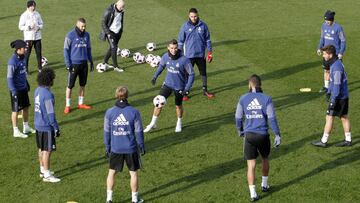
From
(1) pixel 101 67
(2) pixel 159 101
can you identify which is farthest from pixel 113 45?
(2) pixel 159 101

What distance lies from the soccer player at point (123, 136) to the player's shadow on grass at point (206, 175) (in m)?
0.90

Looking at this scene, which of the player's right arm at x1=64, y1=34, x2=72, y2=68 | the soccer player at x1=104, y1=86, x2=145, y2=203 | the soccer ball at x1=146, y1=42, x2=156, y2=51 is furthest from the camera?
the soccer ball at x1=146, y1=42, x2=156, y2=51

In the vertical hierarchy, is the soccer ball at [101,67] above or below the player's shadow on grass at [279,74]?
above

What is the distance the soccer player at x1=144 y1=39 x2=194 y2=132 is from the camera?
1445 centimetres

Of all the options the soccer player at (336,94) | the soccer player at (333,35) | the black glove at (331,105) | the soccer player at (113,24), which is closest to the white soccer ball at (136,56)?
the soccer player at (113,24)

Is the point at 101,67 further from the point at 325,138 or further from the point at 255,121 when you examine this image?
the point at 255,121

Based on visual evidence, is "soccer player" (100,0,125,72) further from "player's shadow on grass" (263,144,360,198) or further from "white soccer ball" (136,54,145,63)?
"player's shadow on grass" (263,144,360,198)

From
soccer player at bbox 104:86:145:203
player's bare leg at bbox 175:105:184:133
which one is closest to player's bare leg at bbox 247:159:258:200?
soccer player at bbox 104:86:145:203

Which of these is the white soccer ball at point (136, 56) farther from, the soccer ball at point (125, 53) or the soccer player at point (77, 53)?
the soccer player at point (77, 53)

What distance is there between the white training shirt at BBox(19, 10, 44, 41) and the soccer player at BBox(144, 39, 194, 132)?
686 centimetres

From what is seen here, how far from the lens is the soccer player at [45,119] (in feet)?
38.4

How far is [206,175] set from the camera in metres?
12.6

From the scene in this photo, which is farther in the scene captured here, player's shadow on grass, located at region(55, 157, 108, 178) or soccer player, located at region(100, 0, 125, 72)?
soccer player, located at region(100, 0, 125, 72)

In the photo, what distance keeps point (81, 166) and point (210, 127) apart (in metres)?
3.94
